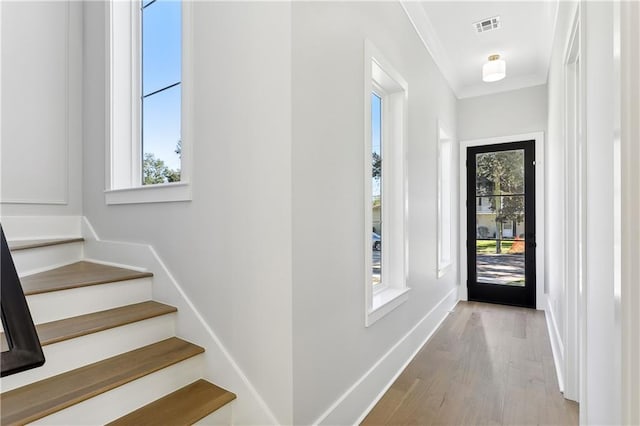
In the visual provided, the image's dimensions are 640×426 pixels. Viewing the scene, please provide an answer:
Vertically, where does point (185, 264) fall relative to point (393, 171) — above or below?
below

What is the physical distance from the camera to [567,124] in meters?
2.18

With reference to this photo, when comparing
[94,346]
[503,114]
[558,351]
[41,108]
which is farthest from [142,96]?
[503,114]

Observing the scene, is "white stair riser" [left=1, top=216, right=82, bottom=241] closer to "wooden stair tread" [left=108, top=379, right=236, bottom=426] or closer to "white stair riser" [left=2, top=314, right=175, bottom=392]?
"white stair riser" [left=2, top=314, right=175, bottom=392]

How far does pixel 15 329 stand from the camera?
1.82 feet

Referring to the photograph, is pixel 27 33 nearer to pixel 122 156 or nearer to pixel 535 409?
pixel 122 156

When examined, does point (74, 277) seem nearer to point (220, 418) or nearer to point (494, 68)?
point (220, 418)

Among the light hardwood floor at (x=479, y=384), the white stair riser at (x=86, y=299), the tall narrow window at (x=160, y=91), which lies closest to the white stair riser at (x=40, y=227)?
the tall narrow window at (x=160, y=91)

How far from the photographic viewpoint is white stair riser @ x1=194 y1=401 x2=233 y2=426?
1.51 metres

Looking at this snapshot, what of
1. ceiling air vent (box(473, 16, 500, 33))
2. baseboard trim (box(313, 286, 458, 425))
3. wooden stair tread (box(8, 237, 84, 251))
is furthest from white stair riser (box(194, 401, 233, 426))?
ceiling air vent (box(473, 16, 500, 33))

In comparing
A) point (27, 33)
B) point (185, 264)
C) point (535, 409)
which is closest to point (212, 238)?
point (185, 264)

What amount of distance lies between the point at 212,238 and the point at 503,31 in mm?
3338

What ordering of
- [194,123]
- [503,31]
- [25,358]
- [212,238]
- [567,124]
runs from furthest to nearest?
1. [503,31]
2. [567,124]
3. [194,123]
4. [212,238]
5. [25,358]

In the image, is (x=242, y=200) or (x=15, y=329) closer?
(x=15, y=329)

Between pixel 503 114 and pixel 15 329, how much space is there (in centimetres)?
505
